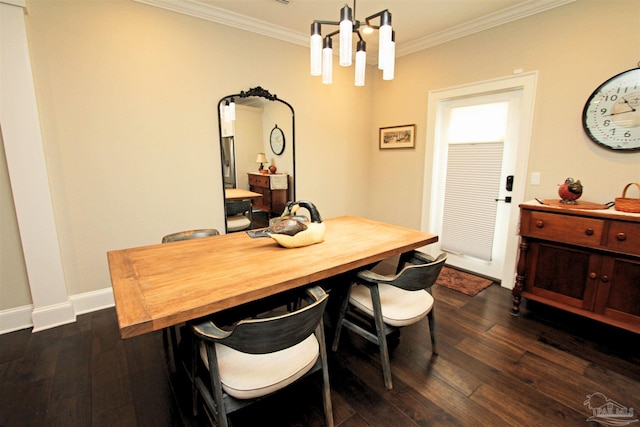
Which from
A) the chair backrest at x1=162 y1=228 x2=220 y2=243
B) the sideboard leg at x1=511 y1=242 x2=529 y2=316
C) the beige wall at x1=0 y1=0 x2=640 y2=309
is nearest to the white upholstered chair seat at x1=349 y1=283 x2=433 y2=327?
the sideboard leg at x1=511 y1=242 x2=529 y2=316

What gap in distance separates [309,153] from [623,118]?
290 cm

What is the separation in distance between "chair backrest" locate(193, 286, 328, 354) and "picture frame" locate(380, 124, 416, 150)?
3.12 meters

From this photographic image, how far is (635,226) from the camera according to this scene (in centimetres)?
193

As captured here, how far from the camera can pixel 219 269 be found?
59.1 inches

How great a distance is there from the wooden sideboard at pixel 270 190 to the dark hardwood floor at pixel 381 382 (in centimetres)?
173

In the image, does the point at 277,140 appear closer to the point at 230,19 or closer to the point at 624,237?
the point at 230,19

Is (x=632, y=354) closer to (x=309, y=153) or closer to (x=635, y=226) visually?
(x=635, y=226)

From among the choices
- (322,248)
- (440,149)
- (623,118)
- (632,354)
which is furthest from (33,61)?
(632,354)

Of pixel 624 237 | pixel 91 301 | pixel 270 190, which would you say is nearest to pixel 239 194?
pixel 270 190

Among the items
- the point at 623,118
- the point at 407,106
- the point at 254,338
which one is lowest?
the point at 254,338

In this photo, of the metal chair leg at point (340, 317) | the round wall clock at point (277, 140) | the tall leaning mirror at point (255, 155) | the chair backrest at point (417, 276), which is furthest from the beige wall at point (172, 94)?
the chair backrest at point (417, 276)

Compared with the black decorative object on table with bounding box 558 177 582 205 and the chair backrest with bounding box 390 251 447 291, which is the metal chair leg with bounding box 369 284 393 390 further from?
the black decorative object on table with bounding box 558 177 582 205

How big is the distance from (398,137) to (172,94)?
272 cm

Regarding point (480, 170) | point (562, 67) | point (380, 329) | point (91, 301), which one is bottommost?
point (91, 301)
